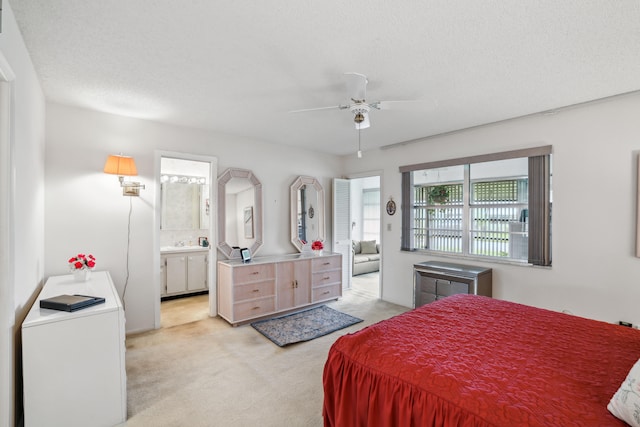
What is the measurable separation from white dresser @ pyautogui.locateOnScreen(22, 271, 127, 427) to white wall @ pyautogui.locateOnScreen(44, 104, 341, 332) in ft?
4.40

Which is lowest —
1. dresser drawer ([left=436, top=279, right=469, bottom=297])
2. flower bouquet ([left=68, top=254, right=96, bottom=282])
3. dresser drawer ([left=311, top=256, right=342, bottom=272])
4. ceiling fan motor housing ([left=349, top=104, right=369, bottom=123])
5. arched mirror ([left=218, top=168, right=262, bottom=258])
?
dresser drawer ([left=436, top=279, right=469, bottom=297])

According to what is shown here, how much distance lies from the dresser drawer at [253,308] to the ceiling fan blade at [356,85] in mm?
2818

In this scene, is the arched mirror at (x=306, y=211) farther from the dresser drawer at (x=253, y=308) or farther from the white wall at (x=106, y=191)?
the white wall at (x=106, y=191)

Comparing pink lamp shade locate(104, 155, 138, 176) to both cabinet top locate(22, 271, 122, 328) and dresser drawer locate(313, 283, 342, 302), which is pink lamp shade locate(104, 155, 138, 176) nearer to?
cabinet top locate(22, 271, 122, 328)

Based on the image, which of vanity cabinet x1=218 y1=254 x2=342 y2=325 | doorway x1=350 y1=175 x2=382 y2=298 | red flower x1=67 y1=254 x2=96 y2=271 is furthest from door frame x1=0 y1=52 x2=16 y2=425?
doorway x1=350 y1=175 x2=382 y2=298

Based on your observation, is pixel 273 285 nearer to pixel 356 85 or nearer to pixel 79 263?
pixel 79 263

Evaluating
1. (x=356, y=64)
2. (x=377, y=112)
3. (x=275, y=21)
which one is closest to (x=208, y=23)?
(x=275, y=21)

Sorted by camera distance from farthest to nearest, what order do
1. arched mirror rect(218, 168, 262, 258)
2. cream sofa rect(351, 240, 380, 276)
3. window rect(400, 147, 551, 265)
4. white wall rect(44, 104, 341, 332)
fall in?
cream sofa rect(351, 240, 380, 276)
arched mirror rect(218, 168, 262, 258)
window rect(400, 147, 551, 265)
white wall rect(44, 104, 341, 332)

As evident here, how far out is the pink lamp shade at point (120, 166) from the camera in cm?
319

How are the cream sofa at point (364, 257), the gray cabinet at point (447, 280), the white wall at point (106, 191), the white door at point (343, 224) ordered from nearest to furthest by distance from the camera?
the white wall at point (106, 191), the gray cabinet at point (447, 280), the white door at point (343, 224), the cream sofa at point (364, 257)

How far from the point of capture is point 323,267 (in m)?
4.64

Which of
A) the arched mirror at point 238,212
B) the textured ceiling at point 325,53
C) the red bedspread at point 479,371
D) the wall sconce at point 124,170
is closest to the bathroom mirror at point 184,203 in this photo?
the arched mirror at point 238,212

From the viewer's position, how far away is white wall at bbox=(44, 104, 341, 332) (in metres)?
3.08

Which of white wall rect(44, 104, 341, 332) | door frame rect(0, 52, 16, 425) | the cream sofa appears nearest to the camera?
door frame rect(0, 52, 16, 425)
